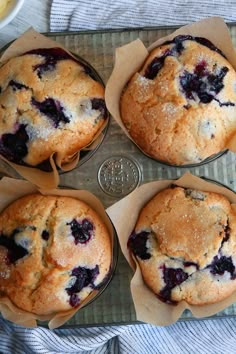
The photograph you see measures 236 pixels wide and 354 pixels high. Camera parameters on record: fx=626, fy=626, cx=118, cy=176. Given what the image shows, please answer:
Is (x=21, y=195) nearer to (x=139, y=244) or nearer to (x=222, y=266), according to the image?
(x=139, y=244)

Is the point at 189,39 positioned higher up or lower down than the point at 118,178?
higher up

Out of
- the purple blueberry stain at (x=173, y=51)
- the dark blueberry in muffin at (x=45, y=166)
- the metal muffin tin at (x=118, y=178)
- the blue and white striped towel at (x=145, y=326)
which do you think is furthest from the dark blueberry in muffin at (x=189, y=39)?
the dark blueberry in muffin at (x=45, y=166)

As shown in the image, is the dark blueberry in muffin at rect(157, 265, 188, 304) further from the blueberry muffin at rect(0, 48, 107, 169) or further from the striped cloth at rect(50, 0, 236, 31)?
the striped cloth at rect(50, 0, 236, 31)

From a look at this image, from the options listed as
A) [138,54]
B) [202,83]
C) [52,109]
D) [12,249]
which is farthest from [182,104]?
[12,249]

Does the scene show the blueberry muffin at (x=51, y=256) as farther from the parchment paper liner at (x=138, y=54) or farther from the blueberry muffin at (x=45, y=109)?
the parchment paper liner at (x=138, y=54)

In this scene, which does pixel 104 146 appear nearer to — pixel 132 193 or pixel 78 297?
pixel 132 193
